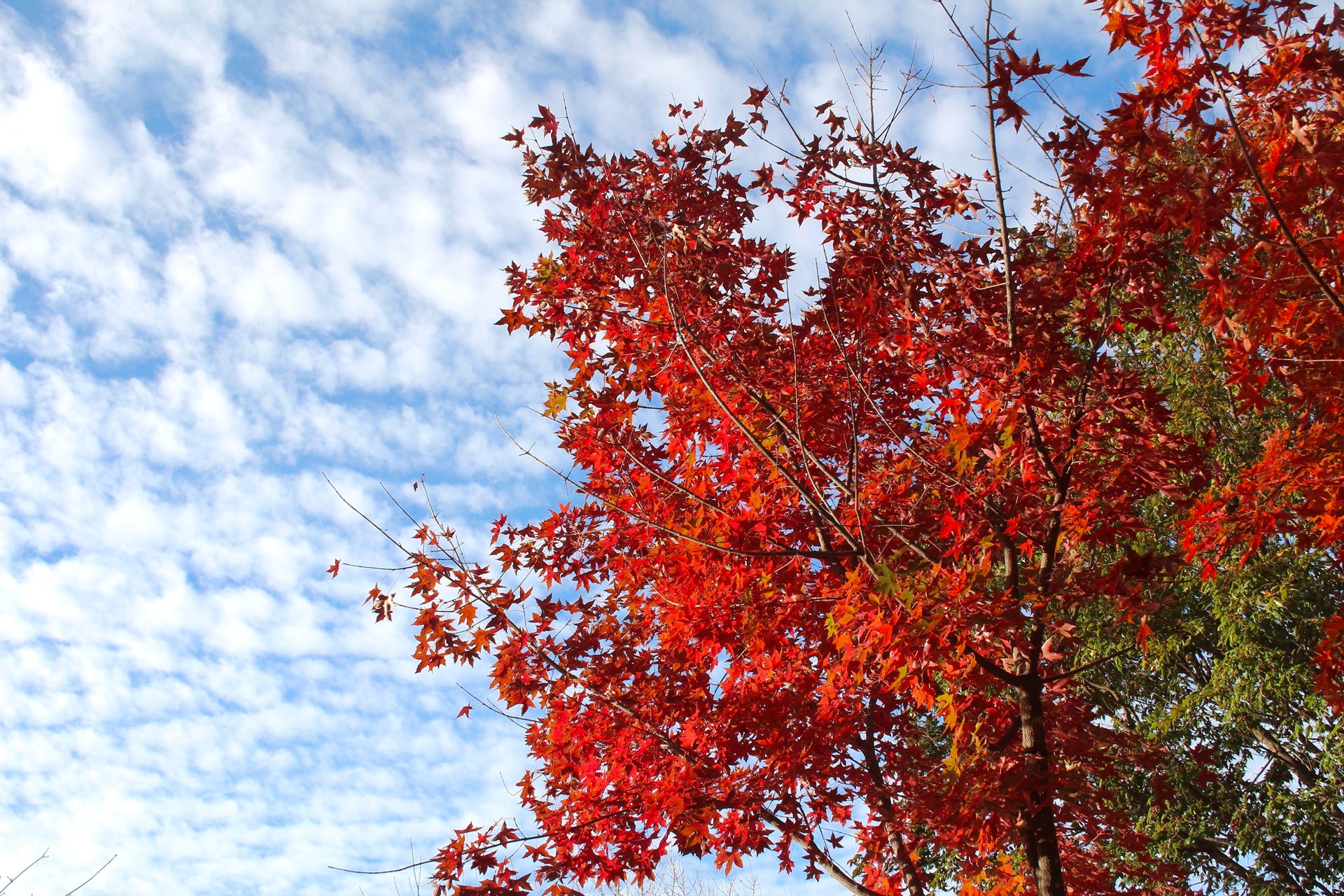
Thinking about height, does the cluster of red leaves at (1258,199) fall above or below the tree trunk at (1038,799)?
above

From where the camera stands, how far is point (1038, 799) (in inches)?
183

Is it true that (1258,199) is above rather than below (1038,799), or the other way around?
above

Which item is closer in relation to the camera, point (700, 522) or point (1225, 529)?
point (1225, 529)

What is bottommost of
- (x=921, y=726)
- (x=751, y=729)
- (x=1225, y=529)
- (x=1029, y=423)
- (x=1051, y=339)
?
(x=1225, y=529)

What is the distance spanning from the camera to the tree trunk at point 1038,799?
4.49 meters

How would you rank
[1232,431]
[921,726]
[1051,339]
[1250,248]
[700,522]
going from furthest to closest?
1. [921,726]
2. [1232,431]
3. [700,522]
4. [1051,339]
5. [1250,248]

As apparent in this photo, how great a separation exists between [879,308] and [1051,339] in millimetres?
906

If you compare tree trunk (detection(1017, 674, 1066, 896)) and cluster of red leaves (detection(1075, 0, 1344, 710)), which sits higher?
cluster of red leaves (detection(1075, 0, 1344, 710))

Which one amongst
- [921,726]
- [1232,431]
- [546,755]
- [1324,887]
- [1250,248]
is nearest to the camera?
[1250,248]

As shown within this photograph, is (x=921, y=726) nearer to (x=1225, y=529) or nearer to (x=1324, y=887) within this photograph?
(x=1324, y=887)

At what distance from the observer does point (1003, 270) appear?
4715 mm

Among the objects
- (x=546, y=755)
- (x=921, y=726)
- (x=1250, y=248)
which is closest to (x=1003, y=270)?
(x=1250, y=248)

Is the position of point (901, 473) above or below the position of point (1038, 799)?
above

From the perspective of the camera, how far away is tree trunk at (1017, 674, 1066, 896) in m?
4.49
